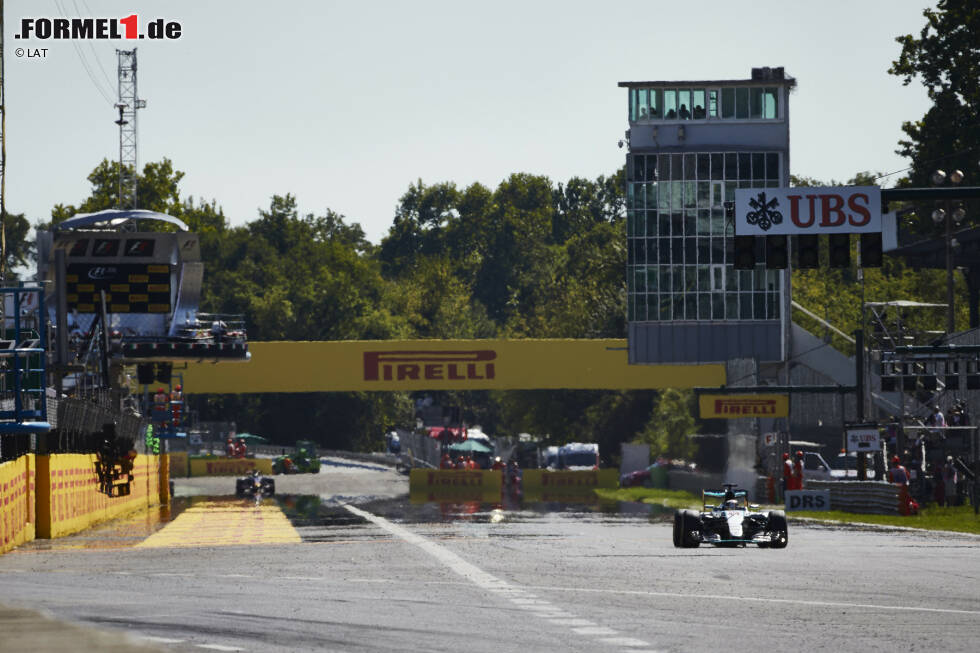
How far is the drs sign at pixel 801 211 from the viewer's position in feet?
95.6

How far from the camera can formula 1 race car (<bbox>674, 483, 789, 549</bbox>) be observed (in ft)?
81.4

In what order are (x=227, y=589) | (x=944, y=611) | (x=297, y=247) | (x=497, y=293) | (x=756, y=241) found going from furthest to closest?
(x=497, y=293), (x=297, y=247), (x=756, y=241), (x=227, y=589), (x=944, y=611)

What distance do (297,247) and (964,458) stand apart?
9687 cm

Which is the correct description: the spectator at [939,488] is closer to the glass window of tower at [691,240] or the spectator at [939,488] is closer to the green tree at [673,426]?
the glass window of tower at [691,240]

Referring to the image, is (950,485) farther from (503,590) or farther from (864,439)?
(503,590)

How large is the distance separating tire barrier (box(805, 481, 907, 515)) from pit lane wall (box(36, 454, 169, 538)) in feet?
58.2

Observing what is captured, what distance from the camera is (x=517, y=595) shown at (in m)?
16.3

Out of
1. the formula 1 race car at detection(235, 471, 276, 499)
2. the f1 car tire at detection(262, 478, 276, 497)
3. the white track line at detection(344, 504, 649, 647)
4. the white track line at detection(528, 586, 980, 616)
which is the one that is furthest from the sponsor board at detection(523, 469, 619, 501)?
the white track line at detection(528, 586, 980, 616)

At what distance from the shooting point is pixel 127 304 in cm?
5588

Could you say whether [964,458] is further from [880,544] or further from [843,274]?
[843,274]

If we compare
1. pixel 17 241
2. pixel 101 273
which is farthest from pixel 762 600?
pixel 17 241

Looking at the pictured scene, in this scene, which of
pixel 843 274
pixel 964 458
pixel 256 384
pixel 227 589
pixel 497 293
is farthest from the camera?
pixel 497 293

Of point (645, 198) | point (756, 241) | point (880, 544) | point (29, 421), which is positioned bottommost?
point (880, 544)

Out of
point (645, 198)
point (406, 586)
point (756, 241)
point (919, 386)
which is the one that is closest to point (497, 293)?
point (645, 198)
